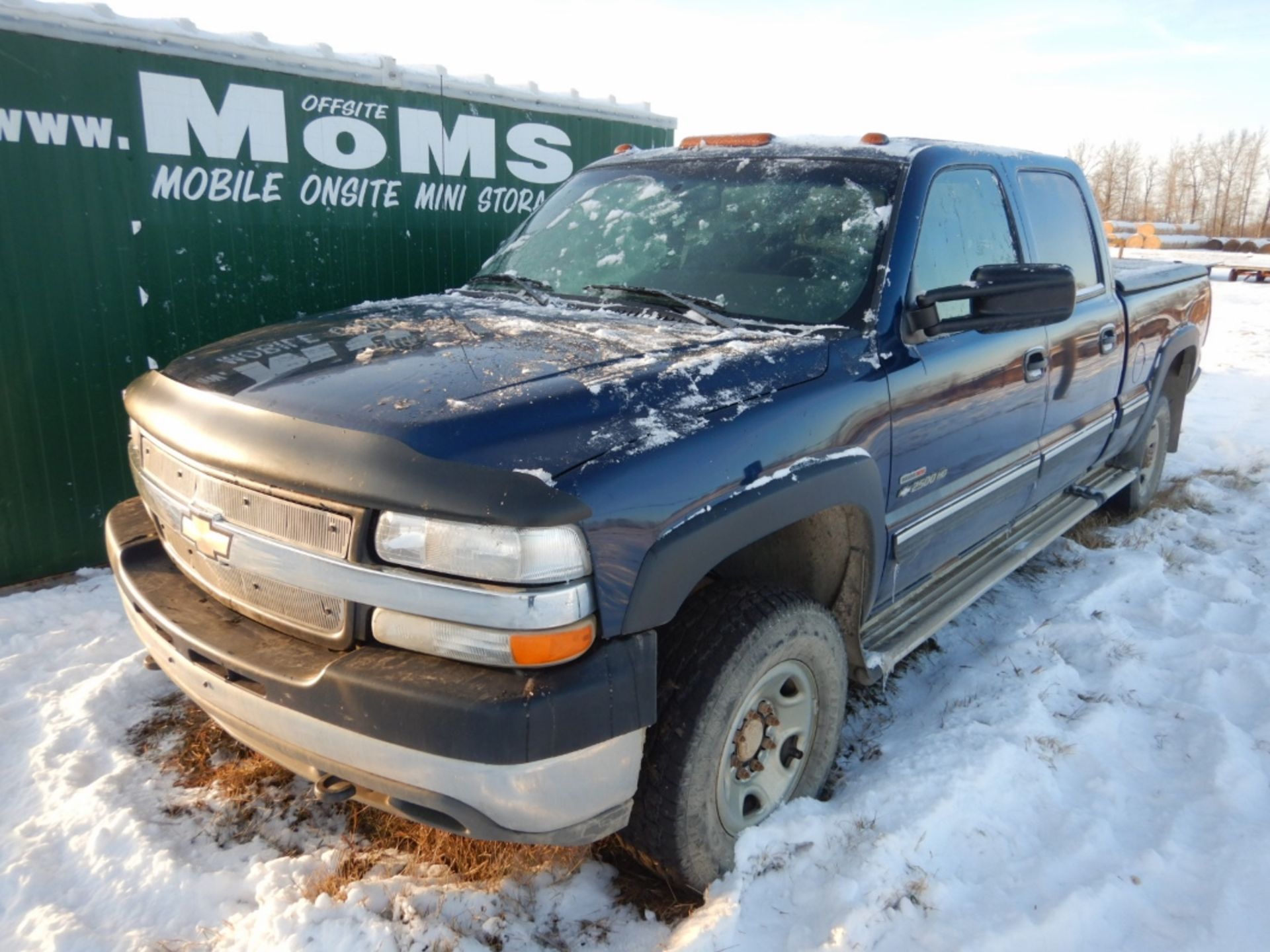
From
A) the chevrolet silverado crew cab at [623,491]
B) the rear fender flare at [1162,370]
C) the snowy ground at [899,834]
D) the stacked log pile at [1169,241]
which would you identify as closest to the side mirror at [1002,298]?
the chevrolet silverado crew cab at [623,491]

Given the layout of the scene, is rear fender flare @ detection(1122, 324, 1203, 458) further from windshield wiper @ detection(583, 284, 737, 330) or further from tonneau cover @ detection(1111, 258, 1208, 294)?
windshield wiper @ detection(583, 284, 737, 330)

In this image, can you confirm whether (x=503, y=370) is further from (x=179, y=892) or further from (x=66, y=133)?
(x=66, y=133)

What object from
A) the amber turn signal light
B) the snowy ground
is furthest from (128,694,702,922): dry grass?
the amber turn signal light

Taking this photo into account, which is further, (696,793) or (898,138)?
(898,138)

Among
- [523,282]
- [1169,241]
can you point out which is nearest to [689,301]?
[523,282]

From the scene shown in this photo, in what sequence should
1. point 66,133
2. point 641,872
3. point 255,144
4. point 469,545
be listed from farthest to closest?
1. point 255,144
2. point 66,133
3. point 641,872
4. point 469,545

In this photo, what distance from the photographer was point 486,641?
1897 mm

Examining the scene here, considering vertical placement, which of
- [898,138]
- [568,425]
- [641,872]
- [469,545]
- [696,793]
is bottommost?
[641,872]

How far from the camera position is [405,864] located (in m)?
2.49

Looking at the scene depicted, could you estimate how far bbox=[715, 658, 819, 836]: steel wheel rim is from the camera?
243cm

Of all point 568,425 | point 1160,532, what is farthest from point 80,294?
point 1160,532

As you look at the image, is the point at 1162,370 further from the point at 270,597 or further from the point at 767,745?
the point at 270,597

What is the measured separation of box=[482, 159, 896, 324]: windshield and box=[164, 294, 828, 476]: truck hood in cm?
24

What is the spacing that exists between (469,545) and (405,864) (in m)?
1.14
